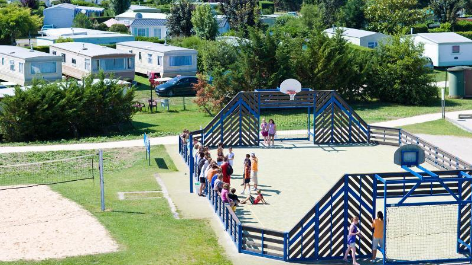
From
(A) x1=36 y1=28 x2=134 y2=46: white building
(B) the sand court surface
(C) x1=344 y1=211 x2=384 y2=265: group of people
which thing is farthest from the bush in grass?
(A) x1=36 y1=28 x2=134 y2=46: white building

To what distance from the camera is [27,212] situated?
26109 mm

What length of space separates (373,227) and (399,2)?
5595 cm

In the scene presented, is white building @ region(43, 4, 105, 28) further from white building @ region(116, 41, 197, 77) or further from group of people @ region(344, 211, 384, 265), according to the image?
group of people @ region(344, 211, 384, 265)

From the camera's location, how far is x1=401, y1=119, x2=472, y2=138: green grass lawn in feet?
136

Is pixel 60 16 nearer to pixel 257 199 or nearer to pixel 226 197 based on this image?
pixel 257 199

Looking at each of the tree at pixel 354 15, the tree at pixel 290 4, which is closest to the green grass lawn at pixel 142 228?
the tree at pixel 354 15

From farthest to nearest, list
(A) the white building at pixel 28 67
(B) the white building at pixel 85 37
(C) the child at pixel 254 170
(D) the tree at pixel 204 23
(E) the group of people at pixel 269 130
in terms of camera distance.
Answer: (D) the tree at pixel 204 23, (B) the white building at pixel 85 37, (A) the white building at pixel 28 67, (E) the group of people at pixel 269 130, (C) the child at pixel 254 170

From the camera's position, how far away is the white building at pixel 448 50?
65.0 metres

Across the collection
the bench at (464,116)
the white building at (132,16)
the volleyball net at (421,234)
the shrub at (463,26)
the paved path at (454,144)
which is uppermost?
the white building at (132,16)

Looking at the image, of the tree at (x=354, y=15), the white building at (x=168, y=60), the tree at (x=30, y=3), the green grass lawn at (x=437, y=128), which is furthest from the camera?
the tree at (x=30, y=3)

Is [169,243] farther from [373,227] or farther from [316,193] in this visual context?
[316,193]

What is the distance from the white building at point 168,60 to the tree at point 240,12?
16.1m

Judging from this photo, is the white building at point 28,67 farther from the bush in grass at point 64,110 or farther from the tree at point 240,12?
the tree at point 240,12

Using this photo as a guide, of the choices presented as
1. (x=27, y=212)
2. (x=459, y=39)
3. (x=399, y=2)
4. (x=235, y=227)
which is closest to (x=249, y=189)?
(x=235, y=227)
